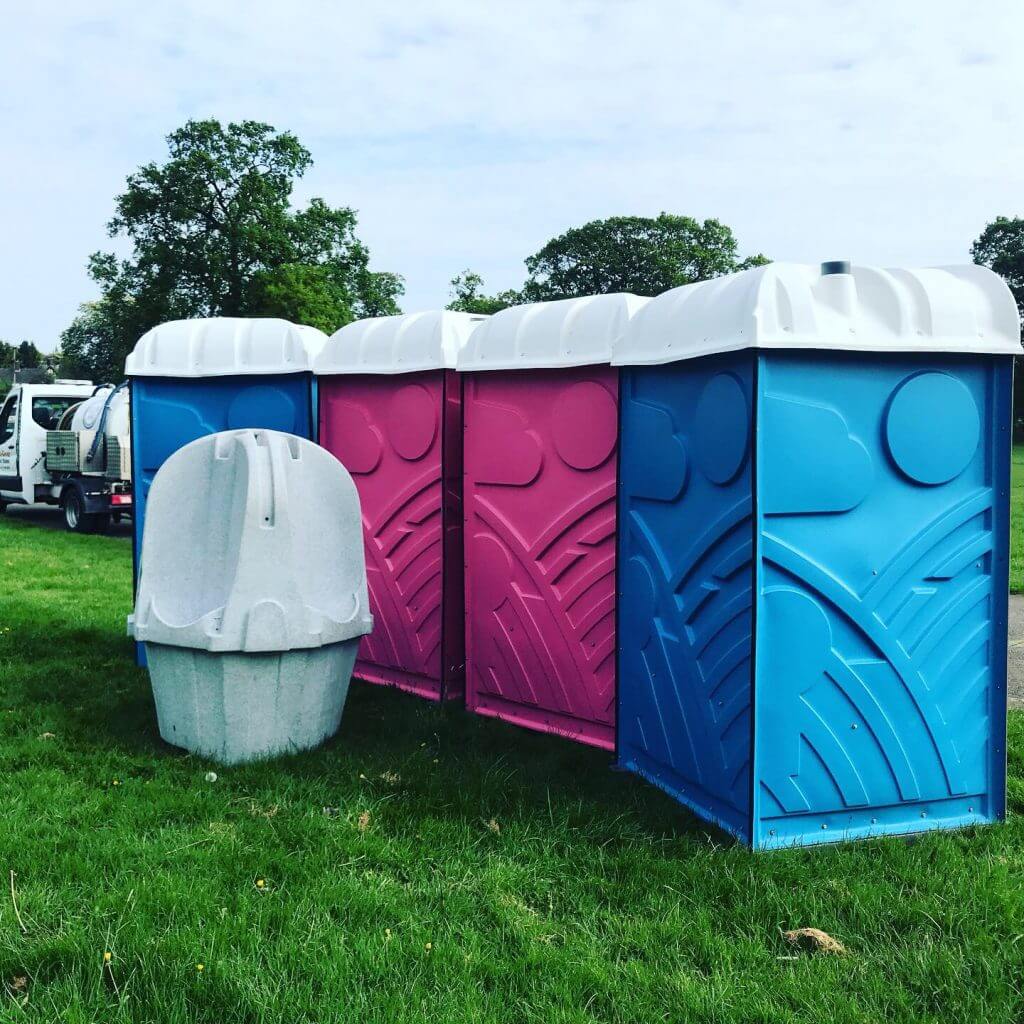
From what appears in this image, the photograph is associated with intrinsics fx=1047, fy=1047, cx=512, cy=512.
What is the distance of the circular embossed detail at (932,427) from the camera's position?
12.1ft

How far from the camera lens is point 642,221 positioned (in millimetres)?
44875

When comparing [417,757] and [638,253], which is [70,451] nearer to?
[417,757]

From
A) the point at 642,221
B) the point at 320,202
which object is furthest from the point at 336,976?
the point at 642,221

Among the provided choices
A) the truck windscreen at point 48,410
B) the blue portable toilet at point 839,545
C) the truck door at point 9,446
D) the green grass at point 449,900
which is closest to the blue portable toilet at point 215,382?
the green grass at point 449,900

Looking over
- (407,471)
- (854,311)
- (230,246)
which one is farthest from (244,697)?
(230,246)

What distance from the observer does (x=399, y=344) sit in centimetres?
562

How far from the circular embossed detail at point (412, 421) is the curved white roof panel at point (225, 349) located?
629 millimetres

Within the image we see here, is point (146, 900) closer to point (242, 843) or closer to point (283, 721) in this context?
point (242, 843)

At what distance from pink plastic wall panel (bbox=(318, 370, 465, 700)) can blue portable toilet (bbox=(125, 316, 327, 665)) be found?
20cm

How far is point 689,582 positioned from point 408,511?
217cm

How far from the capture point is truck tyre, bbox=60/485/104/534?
14.7 m

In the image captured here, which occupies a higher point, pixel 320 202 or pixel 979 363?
pixel 320 202

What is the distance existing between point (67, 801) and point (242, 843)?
0.90 meters

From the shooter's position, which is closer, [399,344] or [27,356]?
[399,344]
